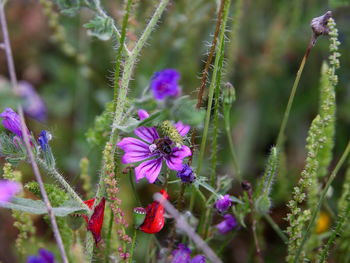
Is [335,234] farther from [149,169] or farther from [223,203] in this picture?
[149,169]

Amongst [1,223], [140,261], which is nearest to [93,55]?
[1,223]

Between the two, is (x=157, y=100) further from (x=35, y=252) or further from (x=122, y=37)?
(x=35, y=252)

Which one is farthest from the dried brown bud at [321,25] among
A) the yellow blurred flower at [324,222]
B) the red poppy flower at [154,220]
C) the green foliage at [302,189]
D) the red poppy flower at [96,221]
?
the yellow blurred flower at [324,222]

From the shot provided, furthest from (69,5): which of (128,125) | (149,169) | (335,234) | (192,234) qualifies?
(335,234)

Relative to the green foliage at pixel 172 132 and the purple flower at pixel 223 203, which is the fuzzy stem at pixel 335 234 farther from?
the green foliage at pixel 172 132

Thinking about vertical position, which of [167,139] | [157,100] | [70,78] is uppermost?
[157,100]

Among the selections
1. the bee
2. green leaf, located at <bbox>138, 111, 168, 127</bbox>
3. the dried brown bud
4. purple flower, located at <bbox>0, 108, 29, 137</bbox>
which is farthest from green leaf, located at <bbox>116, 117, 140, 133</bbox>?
the dried brown bud

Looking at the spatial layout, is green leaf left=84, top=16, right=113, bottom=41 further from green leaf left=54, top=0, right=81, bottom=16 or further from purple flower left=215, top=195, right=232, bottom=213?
purple flower left=215, top=195, right=232, bottom=213
